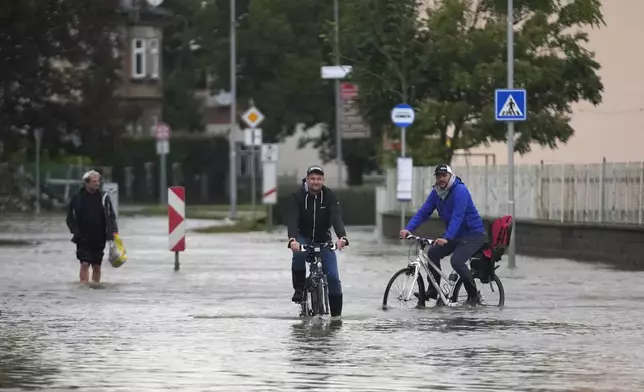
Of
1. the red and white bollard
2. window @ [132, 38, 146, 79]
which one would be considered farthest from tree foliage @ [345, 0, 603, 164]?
window @ [132, 38, 146, 79]

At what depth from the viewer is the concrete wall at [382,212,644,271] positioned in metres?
30.0

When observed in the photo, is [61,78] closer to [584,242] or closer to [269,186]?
[269,186]

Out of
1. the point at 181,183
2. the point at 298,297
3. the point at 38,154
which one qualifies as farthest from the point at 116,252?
the point at 181,183

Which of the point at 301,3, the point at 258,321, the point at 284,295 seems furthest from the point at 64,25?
the point at 258,321

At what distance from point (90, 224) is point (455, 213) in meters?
6.66

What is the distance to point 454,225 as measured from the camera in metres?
20.0

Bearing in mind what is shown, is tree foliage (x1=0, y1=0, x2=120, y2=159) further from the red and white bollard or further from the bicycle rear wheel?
the bicycle rear wheel

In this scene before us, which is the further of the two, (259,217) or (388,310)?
(259,217)

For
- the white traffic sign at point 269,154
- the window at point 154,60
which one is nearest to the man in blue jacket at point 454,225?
the white traffic sign at point 269,154

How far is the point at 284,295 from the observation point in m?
22.7

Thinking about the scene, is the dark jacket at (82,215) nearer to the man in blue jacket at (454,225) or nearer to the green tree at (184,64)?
the man in blue jacket at (454,225)

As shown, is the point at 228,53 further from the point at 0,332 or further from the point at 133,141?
the point at 0,332

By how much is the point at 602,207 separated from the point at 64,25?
123 ft

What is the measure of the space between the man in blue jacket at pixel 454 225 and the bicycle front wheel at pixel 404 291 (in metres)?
0.12
